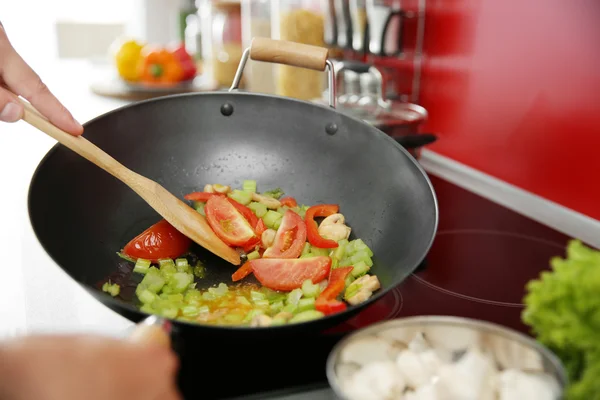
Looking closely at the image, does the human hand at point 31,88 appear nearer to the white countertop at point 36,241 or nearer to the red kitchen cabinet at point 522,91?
the white countertop at point 36,241

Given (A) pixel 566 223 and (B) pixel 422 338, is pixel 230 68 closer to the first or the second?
(A) pixel 566 223

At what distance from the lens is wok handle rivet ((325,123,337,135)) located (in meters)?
1.05

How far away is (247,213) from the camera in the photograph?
994mm

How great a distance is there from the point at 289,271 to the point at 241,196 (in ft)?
0.77

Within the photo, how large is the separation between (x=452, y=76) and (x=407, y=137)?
0.41 m

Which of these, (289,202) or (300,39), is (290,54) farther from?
(300,39)

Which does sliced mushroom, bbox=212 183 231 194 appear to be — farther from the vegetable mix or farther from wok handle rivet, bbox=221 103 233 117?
wok handle rivet, bbox=221 103 233 117

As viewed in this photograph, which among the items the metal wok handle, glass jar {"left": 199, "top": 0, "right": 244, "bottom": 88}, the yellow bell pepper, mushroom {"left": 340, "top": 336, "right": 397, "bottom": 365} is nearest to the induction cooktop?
mushroom {"left": 340, "top": 336, "right": 397, "bottom": 365}

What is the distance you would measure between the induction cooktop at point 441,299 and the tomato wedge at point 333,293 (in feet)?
0.16

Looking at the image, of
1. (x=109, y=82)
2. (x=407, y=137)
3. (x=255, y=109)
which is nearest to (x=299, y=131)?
→ (x=255, y=109)

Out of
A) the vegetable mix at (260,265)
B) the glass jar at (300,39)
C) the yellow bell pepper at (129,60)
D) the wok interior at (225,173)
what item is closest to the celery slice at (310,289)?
the vegetable mix at (260,265)

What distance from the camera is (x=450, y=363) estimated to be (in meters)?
0.56

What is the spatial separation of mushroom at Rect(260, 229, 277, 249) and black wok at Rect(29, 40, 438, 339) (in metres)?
0.07

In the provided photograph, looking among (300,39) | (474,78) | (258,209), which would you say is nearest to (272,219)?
(258,209)
